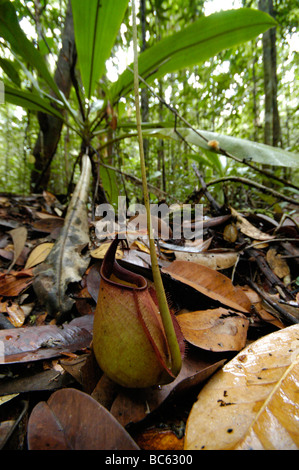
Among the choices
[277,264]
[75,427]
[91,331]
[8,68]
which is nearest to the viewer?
[75,427]

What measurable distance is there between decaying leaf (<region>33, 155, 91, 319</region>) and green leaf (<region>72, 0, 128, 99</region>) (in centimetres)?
116

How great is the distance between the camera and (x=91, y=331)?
24.3 inches

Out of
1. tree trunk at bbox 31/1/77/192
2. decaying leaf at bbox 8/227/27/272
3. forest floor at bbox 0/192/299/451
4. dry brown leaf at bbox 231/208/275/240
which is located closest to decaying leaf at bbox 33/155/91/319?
forest floor at bbox 0/192/299/451

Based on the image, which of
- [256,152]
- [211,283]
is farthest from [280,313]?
[256,152]

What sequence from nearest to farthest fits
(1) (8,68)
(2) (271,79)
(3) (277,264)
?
(3) (277,264) → (1) (8,68) → (2) (271,79)

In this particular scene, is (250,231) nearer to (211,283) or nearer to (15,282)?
(211,283)

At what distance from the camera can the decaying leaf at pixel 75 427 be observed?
341mm

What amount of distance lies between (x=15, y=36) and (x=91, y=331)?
157 cm

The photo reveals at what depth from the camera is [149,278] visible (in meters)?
0.73

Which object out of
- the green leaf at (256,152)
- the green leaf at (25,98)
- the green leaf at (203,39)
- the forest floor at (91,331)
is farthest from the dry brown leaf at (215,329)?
the green leaf at (25,98)

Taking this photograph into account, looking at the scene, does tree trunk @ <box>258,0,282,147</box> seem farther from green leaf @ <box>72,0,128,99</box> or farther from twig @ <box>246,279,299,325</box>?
twig @ <box>246,279,299,325</box>

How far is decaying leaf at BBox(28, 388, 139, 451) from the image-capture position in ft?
1.12

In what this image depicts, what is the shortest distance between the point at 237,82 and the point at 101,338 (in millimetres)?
3558

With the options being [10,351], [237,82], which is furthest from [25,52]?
[237,82]
